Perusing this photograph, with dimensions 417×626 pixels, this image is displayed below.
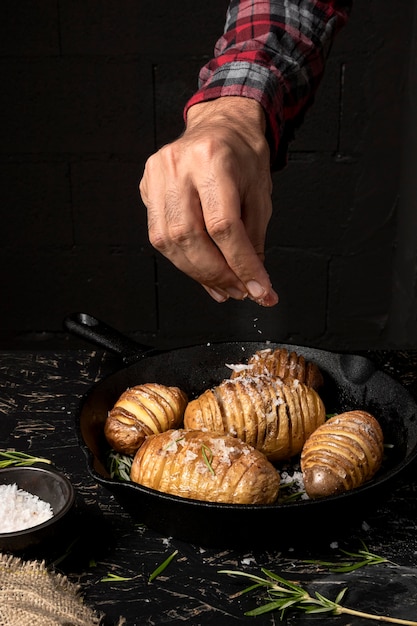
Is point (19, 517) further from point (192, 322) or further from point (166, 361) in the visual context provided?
point (192, 322)

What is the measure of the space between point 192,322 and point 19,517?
1.83 meters

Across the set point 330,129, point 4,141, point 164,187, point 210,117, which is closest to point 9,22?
point 4,141

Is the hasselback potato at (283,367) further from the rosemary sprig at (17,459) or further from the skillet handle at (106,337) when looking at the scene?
the rosemary sprig at (17,459)

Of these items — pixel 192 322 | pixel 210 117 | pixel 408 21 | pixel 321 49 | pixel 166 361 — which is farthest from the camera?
pixel 192 322

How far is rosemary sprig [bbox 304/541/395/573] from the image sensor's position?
1038 millimetres

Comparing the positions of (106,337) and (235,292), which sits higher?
(235,292)

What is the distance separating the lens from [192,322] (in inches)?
112

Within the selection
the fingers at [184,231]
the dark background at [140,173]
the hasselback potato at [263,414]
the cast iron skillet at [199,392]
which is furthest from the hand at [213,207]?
the dark background at [140,173]

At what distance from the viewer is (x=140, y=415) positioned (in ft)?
4.18

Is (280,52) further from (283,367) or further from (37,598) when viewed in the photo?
(37,598)

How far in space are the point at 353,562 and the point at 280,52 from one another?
0.99 meters

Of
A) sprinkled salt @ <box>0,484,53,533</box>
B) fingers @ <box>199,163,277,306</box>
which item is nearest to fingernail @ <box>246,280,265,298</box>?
fingers @ <box>199,163,277,306</box>

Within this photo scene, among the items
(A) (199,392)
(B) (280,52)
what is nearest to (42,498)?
(A) (199,392)

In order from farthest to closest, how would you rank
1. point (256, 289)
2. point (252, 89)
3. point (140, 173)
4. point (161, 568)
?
point (140, 173) → point (252, 89) → point (256, 289) → point (161, 568)
